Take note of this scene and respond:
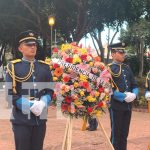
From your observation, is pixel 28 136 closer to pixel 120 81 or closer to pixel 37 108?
pixel 37 108

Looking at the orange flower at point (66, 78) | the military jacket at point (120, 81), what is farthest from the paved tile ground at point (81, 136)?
the orange flower at point (66, 78)

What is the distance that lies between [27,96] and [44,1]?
1716 cm

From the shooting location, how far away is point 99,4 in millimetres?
20406

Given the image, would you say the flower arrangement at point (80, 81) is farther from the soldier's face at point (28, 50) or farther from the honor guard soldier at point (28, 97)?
the soldier's face at point (28, 50)

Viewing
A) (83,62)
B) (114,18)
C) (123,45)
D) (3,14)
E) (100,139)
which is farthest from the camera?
(3,14)

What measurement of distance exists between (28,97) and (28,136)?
436 mm

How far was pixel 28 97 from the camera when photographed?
16.2 ft

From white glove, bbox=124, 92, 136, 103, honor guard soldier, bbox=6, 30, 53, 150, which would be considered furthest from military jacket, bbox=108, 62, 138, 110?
honor guard soldier, bbox=6, 30, 53, 150

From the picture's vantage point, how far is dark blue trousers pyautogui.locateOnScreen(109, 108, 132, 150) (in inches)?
251

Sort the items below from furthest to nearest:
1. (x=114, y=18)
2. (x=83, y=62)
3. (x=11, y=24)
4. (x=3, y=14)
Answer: (x=11, y=24)
(x=3, y=14)
(x=114, y=18)
(x=83, y=62)

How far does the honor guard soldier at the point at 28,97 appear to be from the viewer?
4.81 m

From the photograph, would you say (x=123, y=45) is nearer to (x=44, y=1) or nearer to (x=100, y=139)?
(x=100, y=139)

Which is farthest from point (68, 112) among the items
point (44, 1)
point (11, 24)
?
point (11, 24)

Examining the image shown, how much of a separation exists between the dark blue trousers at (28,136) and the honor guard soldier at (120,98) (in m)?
1.69
